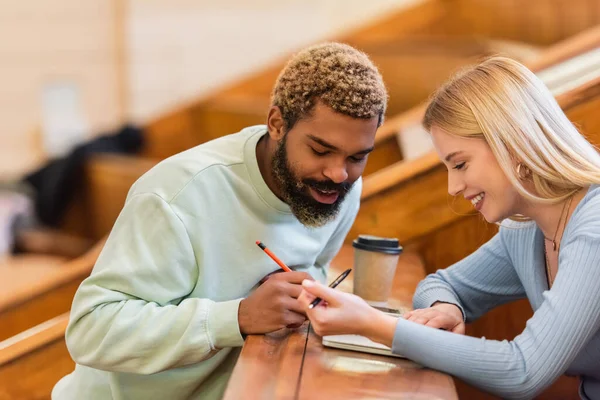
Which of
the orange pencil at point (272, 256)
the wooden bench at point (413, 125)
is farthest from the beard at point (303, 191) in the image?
the wooden bench at point (413, 125)

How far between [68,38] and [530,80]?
322cm

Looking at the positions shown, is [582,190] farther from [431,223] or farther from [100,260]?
[100,260]

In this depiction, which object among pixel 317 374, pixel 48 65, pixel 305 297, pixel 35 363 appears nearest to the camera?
pixel 317 374

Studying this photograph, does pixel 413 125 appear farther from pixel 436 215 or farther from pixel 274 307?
pixel 274 307

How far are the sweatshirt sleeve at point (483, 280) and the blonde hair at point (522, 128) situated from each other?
28 cm

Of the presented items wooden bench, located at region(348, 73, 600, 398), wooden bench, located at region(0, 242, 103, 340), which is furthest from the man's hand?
wooden bench, located at region(0, 242, 103, 340)

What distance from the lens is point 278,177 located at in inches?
59.4

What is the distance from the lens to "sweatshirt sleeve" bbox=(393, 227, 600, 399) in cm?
126

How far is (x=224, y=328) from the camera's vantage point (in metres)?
1.37

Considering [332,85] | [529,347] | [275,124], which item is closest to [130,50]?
[275,124]

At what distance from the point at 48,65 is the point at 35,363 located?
96.9 inches

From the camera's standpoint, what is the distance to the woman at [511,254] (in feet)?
4.16

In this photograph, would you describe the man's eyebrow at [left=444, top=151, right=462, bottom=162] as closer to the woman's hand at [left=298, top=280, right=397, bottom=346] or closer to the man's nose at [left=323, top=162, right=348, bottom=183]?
the man's nose at [left=323, top=162, right=348, bottom=183]

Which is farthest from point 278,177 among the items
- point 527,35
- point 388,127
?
point 527,35
